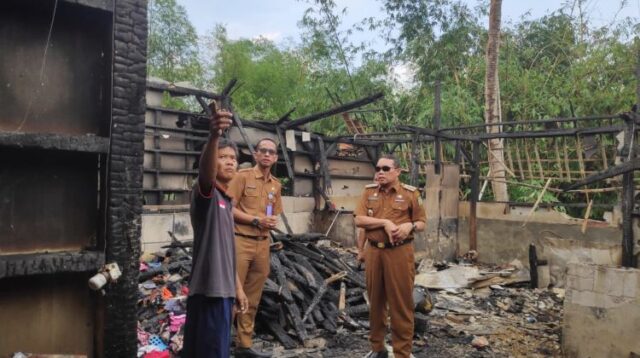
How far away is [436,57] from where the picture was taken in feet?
58.7

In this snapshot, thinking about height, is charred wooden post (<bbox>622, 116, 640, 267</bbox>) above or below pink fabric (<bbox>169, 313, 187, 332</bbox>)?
above

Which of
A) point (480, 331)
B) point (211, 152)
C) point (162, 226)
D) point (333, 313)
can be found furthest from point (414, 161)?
point (211, 152)

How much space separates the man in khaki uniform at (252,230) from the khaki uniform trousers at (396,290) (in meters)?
1.15

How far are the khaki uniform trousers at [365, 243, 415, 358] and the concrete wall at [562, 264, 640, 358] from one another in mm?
2103

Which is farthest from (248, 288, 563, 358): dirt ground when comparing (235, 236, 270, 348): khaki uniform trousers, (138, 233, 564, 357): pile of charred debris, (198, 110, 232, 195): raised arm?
(198, 110, 232, 195): raised arm

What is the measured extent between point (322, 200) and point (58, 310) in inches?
421

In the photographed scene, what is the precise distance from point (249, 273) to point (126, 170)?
257 centimetres

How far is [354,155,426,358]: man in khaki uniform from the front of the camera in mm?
4793

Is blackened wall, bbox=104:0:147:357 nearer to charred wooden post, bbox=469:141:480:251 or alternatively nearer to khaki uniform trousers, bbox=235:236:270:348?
khaki uniform trousers, bbox=235:236:270:348

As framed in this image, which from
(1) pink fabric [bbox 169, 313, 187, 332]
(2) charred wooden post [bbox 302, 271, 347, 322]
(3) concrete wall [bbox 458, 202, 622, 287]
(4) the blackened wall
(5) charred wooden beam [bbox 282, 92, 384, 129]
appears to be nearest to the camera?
(4) the blackened wall

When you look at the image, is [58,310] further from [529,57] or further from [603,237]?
[529,57]

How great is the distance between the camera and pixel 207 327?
10.6 feet

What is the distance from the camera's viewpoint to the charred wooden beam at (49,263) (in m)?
2.42

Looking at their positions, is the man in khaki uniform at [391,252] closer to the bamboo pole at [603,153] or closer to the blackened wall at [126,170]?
the blackened wall at [126,170]
